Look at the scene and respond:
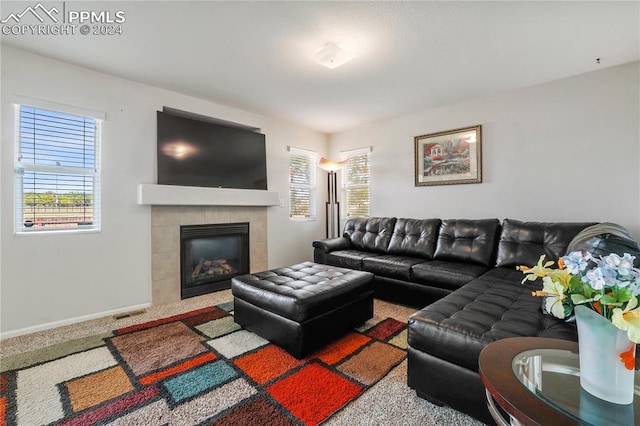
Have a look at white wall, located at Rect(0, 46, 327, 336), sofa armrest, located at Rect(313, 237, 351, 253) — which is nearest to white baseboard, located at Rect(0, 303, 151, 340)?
white wall, located at Rect(0, 46, 327, 336)

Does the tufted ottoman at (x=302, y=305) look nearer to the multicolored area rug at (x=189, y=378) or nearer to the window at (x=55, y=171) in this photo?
the multicolored area rug at (x=189, y=378)

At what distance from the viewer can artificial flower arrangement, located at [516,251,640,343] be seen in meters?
0.73

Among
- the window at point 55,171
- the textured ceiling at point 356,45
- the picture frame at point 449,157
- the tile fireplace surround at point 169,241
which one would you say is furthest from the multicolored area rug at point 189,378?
the textured ceiling at point 356,45

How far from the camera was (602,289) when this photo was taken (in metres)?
0.77

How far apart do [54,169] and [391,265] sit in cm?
345

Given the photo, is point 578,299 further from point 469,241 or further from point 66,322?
point 66,322

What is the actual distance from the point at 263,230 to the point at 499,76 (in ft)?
11.4

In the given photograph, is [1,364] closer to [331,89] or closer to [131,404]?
[131,404]

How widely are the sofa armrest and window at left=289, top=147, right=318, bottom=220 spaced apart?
921 millimetres

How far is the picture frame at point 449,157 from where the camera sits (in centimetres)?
367

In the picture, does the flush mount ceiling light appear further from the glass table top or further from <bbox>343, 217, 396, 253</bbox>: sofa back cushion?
the glass table top

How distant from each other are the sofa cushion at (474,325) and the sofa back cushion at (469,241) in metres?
1.21

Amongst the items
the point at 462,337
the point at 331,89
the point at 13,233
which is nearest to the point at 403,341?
the point at 462,337

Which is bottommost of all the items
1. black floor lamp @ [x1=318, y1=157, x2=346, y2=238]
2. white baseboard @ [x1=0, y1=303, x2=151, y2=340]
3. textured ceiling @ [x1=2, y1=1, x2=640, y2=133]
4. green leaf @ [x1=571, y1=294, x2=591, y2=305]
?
white baseboard @ [x1=0, y1=303, x2=151, y2=340]
